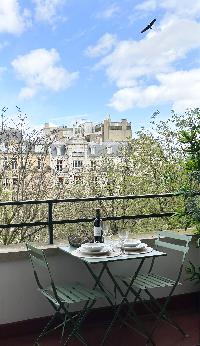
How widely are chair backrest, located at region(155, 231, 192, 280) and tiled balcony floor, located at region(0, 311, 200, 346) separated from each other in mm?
468

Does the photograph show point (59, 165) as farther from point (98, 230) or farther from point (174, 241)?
point (98, 230)

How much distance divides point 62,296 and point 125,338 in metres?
0.68

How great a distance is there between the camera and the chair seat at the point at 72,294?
3.20 metres

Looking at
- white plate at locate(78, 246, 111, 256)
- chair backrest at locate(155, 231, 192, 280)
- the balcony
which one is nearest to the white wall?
the balcony

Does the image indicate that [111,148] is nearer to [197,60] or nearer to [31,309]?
[197,60]

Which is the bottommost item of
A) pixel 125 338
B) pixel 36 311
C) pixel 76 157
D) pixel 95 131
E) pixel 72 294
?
pixel 125 338

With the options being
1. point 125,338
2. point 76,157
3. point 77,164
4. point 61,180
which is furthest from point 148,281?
point 76,157

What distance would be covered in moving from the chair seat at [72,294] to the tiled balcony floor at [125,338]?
39cm

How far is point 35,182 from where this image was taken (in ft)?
27.8

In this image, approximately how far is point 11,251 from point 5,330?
23.1 inches

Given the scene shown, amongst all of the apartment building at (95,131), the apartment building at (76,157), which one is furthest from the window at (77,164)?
the apartment building at (95,131)

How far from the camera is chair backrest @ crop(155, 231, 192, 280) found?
3617 mm

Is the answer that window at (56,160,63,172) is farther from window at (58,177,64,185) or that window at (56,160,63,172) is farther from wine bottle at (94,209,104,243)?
wine bottle at (94,209,104,243)

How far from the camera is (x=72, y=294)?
3.31 metres
